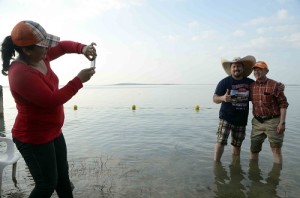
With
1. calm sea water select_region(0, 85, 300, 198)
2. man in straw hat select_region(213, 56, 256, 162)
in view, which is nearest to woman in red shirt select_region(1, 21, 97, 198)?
calm sea water select_region(0, 85, 300, 198)

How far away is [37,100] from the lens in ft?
9.04

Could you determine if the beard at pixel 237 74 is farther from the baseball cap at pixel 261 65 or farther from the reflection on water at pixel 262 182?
the reflection on water at pixel 262 182

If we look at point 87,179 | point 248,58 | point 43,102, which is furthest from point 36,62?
point 248,58

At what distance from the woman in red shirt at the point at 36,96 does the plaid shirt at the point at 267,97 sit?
4397mm

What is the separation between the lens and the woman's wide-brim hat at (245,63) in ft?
20.8

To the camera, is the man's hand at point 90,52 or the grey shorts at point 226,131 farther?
the grey shorts at point 226,131

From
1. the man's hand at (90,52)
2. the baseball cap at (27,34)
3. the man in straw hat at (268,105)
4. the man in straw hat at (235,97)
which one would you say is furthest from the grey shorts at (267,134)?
the baseball cap at (27,34)

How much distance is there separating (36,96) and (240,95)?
4.86 m

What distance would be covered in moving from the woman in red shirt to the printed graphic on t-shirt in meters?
4.12

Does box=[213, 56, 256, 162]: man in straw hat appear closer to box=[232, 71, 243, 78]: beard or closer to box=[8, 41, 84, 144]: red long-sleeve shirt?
box=[232, 71, 243, 78]: beard

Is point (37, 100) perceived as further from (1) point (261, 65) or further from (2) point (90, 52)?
(1) point (261, 65)

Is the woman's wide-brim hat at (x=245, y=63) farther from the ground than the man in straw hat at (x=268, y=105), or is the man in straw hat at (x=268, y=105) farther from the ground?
the woman's wide-brim hat at (x=245, y=63)

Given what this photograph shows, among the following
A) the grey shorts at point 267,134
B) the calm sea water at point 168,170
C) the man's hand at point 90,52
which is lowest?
the calm sea water at point 168,170

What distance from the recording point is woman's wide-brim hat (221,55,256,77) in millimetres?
6340
